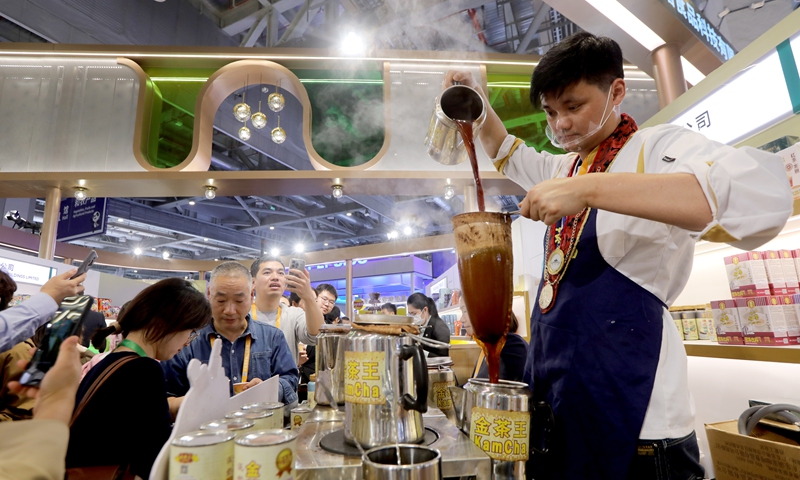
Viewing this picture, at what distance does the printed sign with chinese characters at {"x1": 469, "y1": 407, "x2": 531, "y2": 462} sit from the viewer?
84cm

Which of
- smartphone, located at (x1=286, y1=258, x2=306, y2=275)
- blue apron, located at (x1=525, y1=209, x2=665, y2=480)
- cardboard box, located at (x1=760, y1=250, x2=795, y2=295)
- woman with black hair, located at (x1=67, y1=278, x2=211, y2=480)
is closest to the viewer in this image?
blue apron, located at (x1=525, y1=209, x2=665, y2=480)

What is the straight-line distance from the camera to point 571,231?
1071 mm

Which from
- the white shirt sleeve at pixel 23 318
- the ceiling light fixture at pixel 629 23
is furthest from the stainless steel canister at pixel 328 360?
the ceiling light fixture at pixel 629 23

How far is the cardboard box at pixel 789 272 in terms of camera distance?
179cm

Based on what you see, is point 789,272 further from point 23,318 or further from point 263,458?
point 23,318

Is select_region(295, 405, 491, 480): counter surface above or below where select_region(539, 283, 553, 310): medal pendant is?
below

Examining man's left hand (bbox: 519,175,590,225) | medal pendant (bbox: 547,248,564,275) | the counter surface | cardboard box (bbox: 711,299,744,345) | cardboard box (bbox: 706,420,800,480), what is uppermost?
man's left hand (bbox: 519,175,590,225)

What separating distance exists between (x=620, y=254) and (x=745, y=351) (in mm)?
1345

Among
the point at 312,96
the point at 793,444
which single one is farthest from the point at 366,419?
the point at 312,96

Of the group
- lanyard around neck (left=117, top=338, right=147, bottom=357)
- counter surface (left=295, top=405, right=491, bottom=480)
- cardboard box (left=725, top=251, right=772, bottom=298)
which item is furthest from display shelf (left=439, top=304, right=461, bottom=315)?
counter surface (left=295, top=405, right=491, bottom=480)

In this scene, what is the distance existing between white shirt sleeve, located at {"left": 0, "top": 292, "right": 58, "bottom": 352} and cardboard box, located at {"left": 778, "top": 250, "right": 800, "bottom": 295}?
3430 mm

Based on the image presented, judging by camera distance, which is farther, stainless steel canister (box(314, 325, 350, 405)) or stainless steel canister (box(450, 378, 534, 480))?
stainless steel canister (box(314, 325, 350, 405))

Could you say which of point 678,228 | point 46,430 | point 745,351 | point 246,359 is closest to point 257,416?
point 46,430

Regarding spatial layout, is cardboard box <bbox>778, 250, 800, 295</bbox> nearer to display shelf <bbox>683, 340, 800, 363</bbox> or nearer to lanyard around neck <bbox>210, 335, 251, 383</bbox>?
display shelf <bbox>683, 340, 800, 363</bbox>
